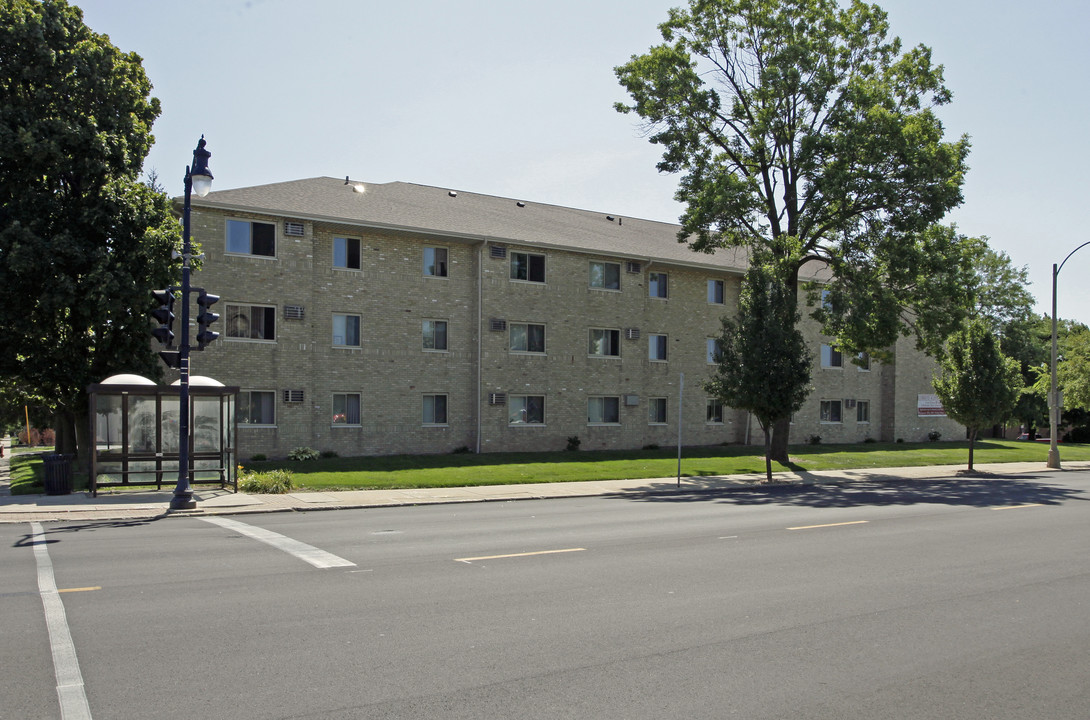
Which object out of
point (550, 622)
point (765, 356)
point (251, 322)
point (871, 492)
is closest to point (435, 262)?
point (251, 322)

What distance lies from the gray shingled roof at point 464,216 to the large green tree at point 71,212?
13.4 ft

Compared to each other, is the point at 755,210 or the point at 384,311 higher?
the point at 755,210

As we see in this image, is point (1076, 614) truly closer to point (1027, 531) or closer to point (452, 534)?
point (1027, 531)

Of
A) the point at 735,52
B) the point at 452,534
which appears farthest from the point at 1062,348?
the point at 452,534

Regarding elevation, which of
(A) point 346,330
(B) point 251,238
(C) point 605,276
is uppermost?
(B) point 251,238

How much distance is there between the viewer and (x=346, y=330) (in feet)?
99.1

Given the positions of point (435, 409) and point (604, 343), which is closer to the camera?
point (435, 409)

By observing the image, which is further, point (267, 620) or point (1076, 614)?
point (1076, 614)

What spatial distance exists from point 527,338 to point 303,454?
9.90 metres

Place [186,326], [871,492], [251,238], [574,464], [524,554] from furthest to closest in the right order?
[574,464] < [251,238] < [871,492] < [186,326] < [524,554]

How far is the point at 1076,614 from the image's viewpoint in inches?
335

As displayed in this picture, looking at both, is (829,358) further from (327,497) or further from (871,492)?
(327,497)

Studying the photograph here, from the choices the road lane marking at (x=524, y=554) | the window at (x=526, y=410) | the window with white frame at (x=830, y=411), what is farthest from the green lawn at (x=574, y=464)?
the road lane marking at (x=524, y=554)

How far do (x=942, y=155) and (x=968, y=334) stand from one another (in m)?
6.78
